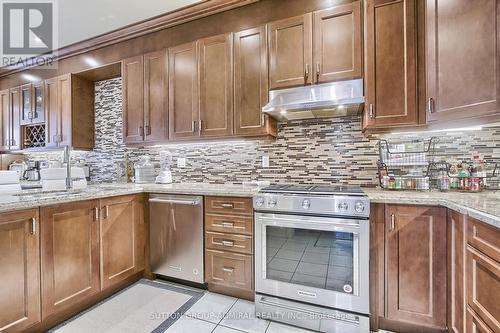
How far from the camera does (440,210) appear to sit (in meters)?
1.49

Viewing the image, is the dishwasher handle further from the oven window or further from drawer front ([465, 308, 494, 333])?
drawer front ([465, 308, 494, 333])

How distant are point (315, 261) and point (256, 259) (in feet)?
1.45

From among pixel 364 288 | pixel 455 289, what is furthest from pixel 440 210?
pixel 364 288

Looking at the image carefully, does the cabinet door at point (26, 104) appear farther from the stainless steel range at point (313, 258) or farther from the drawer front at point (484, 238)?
the drawer front at point (484, 238)

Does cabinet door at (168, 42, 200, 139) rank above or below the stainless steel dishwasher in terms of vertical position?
above

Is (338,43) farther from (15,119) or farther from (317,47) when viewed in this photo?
(15,119)

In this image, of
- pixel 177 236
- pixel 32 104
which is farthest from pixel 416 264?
pixel 32 104

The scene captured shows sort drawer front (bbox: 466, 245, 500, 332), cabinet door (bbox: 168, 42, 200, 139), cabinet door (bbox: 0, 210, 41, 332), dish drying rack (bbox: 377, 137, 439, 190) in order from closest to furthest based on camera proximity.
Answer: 1. drawer front (bbox: 466, 245, 500, 332)
2. cabinet door (bbox: 0, 210, 41, 332)
3. dish drying rack (bbox: 377, 137, 439, 190)
4. cabinet door (bbox: 168, 42, 200, 139)

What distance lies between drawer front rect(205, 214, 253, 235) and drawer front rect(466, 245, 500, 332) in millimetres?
1323

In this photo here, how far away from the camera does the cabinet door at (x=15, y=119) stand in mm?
3625

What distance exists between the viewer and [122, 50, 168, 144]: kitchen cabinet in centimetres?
267

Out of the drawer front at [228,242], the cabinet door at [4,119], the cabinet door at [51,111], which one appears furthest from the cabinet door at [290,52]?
the cabinet door at [4,119]

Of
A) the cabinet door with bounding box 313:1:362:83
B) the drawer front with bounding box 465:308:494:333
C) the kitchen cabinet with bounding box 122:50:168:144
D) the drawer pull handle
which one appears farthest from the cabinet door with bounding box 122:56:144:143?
the drawer front with bounding box 465:308:494:333

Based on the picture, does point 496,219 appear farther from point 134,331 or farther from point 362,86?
point 134,331
